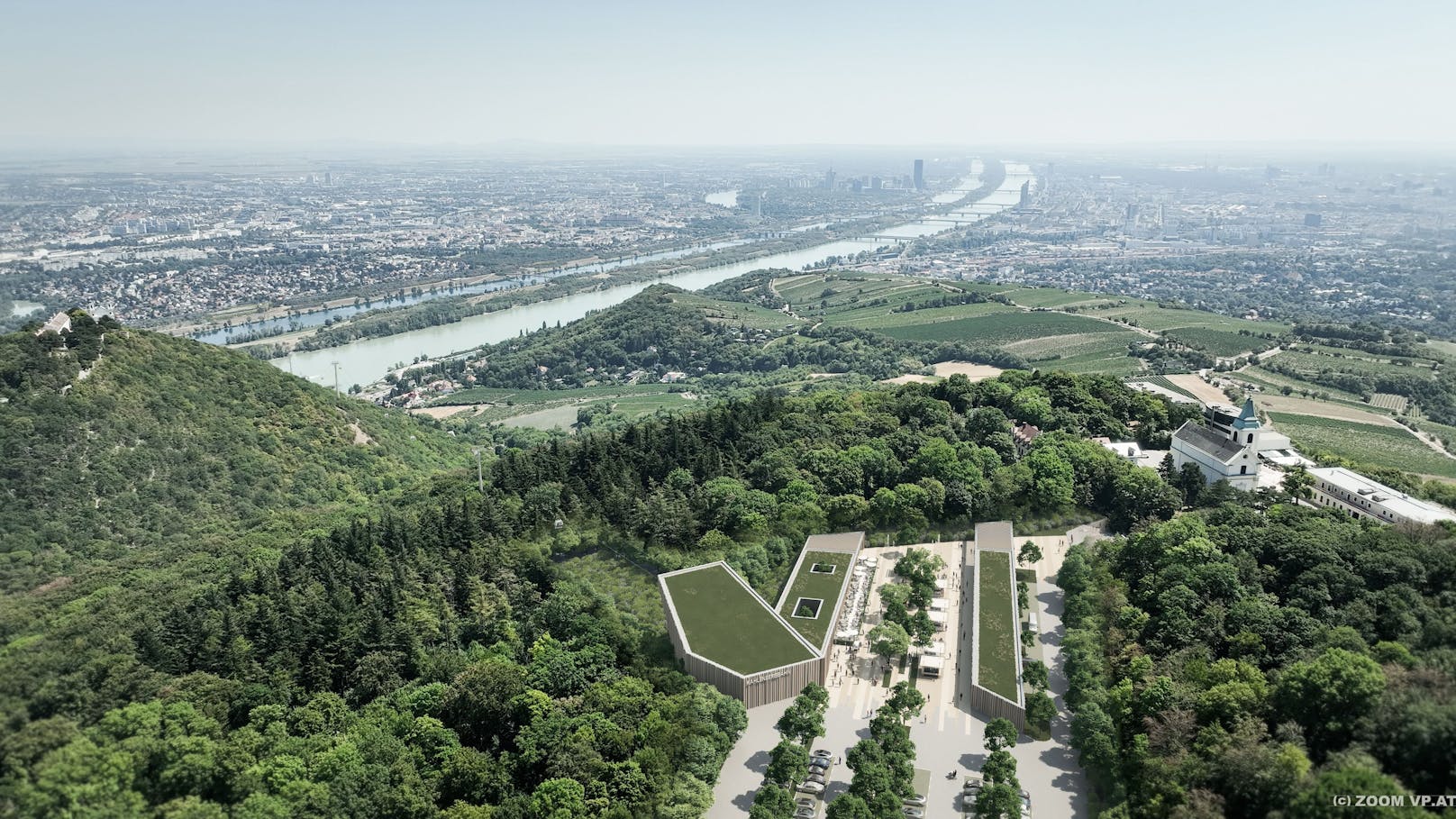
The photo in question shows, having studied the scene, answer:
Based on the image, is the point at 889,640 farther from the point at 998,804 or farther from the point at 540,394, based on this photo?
the point at 540,394

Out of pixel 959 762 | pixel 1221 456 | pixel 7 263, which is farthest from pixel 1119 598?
pixel 7 263

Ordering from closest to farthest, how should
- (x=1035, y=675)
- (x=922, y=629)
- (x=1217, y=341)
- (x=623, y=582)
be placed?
(x=1035, y=675) → (x=922, y=629) → (x=623, y=582) → (x=1217, y=341)

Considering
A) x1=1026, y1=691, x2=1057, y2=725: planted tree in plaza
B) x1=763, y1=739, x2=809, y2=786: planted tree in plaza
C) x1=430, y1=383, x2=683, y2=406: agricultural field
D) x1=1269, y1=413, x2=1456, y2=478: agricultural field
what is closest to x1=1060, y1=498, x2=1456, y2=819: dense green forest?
x1=1026, y1=691, x2=1057, y2=725: planted tree in plaza

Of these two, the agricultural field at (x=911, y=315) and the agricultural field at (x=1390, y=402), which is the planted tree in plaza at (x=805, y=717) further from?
the agricultural field at (x=911, y=315)

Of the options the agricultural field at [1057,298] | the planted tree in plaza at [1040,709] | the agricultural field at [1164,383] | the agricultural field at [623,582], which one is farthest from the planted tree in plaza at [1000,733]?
the agricultural field at [1057,298]

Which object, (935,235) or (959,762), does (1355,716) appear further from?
(935,235)

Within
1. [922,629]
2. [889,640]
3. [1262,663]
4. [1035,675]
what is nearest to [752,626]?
[889,640]
